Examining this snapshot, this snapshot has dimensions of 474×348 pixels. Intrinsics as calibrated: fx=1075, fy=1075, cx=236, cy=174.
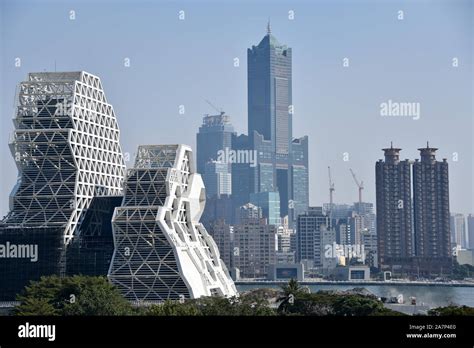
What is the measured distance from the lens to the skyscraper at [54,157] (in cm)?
4703

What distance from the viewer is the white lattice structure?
47.8m

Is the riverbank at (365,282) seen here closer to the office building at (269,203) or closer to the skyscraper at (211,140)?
the office building at (269,203)

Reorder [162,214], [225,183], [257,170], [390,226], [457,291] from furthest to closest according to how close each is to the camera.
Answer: [390,226] → [457,291] → [257,170] → [225,183] → [162,214]

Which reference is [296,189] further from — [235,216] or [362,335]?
[362,335]

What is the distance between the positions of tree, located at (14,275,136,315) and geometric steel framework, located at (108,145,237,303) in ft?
22.8

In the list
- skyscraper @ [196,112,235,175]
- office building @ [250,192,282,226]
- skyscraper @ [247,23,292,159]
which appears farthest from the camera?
office building @ [250,192,282,226]

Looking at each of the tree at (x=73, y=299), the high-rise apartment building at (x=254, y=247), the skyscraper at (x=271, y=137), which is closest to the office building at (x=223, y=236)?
the high-rise apartment building at (x=254, y=247)

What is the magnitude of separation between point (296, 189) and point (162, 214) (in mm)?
10337

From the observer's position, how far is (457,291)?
64.9 meters

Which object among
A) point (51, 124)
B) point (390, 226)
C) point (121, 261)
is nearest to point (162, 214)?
point (121, 261)

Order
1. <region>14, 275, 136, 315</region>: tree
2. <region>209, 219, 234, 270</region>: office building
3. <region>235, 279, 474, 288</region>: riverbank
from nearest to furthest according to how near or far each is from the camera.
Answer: <region>14, 275, 136, 315</region>: tree < <region>209, 219, 234, 270</region>: office building < <region>235, 279, 474, 288</region>: riverbank

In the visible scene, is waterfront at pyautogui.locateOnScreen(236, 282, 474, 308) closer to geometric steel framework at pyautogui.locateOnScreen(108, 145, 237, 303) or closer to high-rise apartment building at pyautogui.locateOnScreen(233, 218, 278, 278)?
high-rise apartment building at pyautogui.locateOnScreen(233, 218, 278, 278)

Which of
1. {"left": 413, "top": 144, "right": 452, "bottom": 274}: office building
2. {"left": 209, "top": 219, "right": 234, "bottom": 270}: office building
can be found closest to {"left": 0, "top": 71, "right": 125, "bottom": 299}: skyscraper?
{"left": 209, "top": 219, "right": 234, "bottom": 270}: office building

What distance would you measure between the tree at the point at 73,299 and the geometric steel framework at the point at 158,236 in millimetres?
6950
